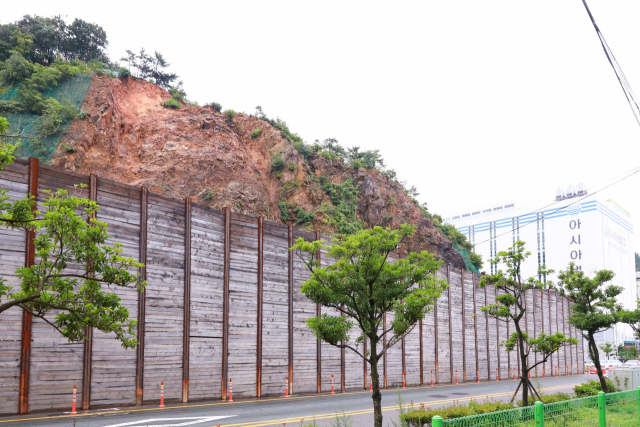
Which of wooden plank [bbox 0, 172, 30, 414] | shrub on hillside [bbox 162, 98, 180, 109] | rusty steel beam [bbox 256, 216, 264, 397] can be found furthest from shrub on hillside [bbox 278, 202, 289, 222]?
wooden plank [bbox 0, 172, 30, 414]

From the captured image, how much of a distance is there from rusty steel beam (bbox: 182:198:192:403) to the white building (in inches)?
3292

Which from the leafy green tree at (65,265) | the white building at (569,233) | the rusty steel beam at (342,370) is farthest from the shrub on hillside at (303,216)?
the white building at (569,233)

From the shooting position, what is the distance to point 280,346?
24578 millimetres

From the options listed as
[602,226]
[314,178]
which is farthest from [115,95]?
[602,226]

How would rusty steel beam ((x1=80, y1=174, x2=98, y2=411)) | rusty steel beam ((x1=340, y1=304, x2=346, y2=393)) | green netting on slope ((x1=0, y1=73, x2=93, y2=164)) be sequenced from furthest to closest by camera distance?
green netting on slope ((x1=0, y1=73, x2=93, y2=164)) < rusty steel beam ((x1=340, y1=304, x2=346, y2=393)) < rusty steel beam ((x1=80, y1=174, x2=98, y2=411))

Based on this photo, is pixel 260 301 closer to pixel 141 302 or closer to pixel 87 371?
pixel 141 302

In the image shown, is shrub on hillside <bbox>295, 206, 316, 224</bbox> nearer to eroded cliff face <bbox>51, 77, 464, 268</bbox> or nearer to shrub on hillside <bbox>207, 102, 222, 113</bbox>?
eroded cliff face <bbox>51, 77, 464, 268</bbox>

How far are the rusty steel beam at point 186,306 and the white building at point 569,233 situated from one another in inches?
3292

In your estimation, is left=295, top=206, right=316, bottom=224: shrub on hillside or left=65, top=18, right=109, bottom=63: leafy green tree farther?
left=65, top=18, right=109, bottom=63: leafy green tree

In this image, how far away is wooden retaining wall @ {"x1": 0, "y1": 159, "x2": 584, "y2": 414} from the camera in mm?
16359

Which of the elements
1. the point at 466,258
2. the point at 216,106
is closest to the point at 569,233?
the point at 466,258

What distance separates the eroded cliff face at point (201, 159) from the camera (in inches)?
1437

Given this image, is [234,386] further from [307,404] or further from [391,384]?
[391,384]

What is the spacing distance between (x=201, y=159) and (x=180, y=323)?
2124cm
